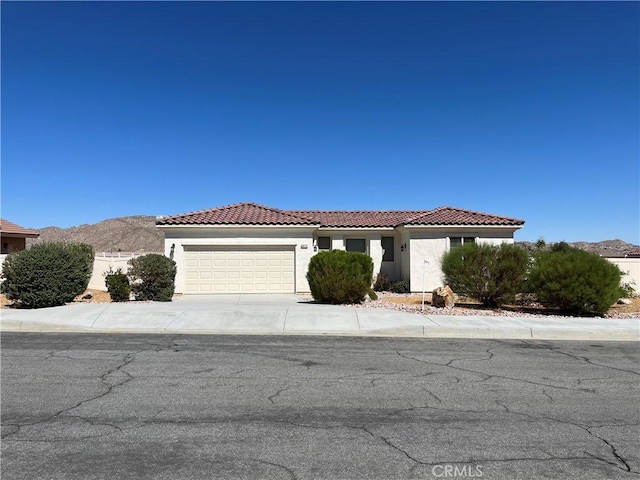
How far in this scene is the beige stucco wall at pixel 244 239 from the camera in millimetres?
23766

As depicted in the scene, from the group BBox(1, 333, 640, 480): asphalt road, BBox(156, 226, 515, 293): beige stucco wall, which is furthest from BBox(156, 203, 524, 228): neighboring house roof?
BBox(1, 333, 640, 480): asphalt road

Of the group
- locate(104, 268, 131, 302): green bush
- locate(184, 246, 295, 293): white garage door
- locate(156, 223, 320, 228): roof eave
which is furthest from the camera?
locate(184, 246, 295, 293): white garage door

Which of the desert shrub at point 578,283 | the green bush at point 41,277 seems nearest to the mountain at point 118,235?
the green bush at point 41,277

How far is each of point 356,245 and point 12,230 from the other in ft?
84.6

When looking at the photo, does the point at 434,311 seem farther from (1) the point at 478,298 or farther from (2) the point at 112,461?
(2) the point at 112,461

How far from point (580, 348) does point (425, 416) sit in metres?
6.49

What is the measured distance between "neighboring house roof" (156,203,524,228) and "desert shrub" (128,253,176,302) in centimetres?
541

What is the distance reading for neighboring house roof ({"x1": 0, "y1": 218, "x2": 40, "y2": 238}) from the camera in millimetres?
37284

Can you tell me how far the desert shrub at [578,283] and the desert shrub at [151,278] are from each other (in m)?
12.3

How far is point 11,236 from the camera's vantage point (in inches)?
1521

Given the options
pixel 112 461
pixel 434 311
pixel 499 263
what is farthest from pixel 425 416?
pixel 499 263

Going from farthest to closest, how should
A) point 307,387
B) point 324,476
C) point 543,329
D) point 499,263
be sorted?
1. point 499,263
2. point 543,329
3. point 307,387
4. point 324,476

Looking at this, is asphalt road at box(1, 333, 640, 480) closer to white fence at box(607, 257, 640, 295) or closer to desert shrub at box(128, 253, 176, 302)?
desert shrub at box(128, 253, 176, 302)

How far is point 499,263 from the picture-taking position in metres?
17.8
